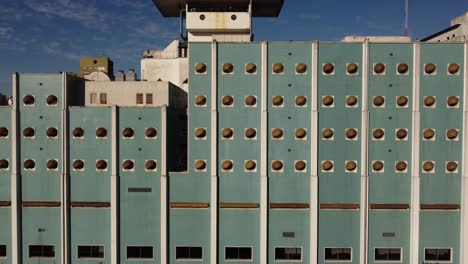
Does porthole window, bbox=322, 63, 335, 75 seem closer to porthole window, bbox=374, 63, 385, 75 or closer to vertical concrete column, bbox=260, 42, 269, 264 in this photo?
porthole window, bbox=374, 63, 385, 75

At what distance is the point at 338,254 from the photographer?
31188mm

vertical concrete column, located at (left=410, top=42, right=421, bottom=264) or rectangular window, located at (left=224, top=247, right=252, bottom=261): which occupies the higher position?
vertical concrete column, located at (left=410, top=42, right=421, bottom=264)

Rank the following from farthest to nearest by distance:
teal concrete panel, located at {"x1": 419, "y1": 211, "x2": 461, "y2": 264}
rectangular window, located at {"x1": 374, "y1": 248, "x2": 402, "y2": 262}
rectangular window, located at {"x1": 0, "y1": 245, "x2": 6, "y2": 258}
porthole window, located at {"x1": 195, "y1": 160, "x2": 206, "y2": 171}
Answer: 1. rectangular window, located at {"x1": 0, "y1": 245, "x2": 6, "y2": 258}
2. porthole window, located at {"x1": 195, "y1": 160, "x2": 206, "y2": 171}
3. rectangular window, located at {"x1": 374, "y1": 248, "x2": 402, "y2": 262}
4. teal concrete panel, located at {"x1": 419, "y1": 211, "x2": 461, "y2": 264}

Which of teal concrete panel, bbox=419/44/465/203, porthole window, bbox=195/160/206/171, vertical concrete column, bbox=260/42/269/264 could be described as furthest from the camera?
porthole window, bbox=195/160/206/171

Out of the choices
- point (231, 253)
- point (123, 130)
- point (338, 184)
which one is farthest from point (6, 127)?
point (338, 184)

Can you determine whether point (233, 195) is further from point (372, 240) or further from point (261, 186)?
point (372, 240)

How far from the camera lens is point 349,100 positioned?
3091 cm

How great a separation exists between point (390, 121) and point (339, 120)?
16.8ft

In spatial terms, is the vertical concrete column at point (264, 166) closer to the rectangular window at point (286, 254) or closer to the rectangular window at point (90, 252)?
the rectangular window at point (286, 254)

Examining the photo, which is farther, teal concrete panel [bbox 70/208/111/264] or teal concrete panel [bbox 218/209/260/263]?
teal concrete panel [bbox 70/208/111/264]

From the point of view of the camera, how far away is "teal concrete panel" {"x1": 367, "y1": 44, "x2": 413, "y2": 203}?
30.7 metres

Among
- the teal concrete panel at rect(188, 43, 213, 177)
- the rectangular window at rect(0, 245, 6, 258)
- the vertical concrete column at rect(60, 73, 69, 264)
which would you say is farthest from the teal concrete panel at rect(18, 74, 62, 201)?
the teal concrete panel at rect(188, 43, 213, 177)

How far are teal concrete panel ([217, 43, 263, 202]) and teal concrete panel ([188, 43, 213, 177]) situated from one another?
1.15m

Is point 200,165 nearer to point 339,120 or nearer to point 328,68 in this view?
point 339,120
